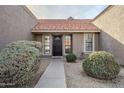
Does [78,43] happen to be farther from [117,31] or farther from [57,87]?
[57,87]

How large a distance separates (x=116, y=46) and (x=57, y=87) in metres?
7.40

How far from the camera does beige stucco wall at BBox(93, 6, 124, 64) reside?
35.0 feet

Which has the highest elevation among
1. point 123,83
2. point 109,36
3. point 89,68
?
point 109,36

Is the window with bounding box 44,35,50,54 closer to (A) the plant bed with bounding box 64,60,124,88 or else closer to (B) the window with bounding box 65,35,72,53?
(B) the window with bounding box 65,35,72,53

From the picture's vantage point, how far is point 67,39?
1554cm

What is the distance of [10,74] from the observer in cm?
521

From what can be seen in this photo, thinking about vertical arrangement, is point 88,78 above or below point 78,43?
below

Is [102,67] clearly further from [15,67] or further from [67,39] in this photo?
[67,39]

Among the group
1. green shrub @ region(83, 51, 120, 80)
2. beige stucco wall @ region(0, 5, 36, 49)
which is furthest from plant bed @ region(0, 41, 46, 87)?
green shrub @ region(83, 51, 120, 80)

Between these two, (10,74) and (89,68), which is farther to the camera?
(89,68)

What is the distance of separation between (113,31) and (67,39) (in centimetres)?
509

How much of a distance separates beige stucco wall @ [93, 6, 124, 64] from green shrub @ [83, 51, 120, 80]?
3940mm
